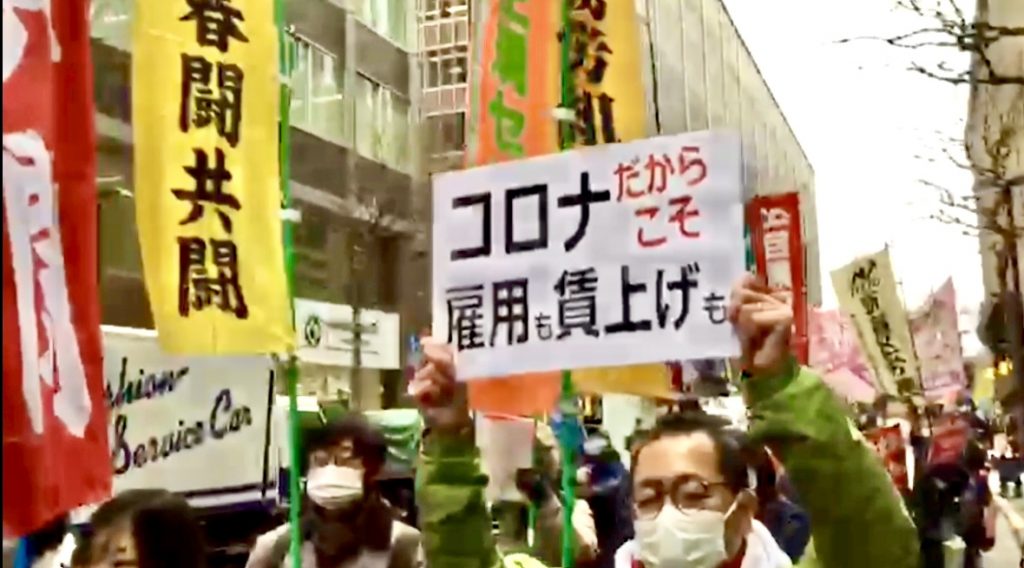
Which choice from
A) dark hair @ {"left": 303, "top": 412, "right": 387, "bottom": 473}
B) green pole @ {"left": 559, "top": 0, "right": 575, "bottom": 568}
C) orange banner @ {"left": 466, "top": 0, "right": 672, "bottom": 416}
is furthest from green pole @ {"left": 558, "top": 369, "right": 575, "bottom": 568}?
dark hair @ {"left": 303, "top": 412, "right": 387, "bottom": 473}

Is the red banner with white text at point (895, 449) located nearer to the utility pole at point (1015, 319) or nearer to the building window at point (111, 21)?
the utility pole at point (1015, 319)

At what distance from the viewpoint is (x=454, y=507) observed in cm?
311

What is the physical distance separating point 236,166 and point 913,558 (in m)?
2.59

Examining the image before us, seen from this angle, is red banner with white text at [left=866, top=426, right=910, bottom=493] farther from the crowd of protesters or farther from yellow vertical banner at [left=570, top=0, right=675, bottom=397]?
yellow vertical banner at [left=570, top=0, right=675, bottom=397]

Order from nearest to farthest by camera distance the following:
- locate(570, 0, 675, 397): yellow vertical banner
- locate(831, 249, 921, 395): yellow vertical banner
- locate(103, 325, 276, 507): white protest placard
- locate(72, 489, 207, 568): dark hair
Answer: locate(72, 489, 207, 568): dark hair → locate(570, 0, 675, 397): yellow vertical banner → locate(103, 325, 276, 507): white protest placard → locate(831, 249, 921, 395): yellow vertical banner

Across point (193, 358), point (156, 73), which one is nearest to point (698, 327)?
point (156, 73)

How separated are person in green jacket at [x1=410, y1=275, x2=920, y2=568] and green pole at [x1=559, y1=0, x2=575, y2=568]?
502 mm

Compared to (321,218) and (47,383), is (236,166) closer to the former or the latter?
(47,383)

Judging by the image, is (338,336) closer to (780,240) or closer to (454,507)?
(780,240)

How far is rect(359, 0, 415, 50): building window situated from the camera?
19672mm

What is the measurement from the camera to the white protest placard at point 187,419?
17.1 feet

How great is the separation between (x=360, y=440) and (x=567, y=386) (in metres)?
0.81

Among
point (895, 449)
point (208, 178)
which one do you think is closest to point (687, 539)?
point (208, 178)

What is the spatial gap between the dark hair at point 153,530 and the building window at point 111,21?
27.8 ft
